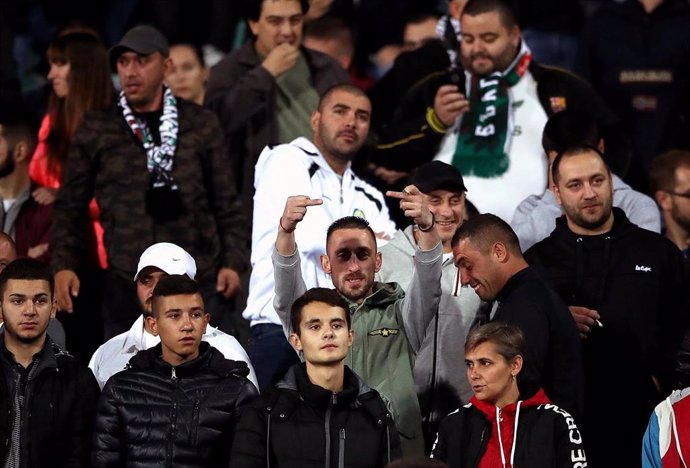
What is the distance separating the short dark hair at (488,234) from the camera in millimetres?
9195

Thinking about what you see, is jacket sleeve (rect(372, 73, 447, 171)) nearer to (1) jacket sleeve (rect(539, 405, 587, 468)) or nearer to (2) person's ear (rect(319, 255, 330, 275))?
(2) person's ear (rect(319, 255, 330, 275))

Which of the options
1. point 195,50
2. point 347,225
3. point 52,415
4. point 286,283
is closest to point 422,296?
point 347,225

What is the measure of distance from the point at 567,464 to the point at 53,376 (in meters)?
2.66

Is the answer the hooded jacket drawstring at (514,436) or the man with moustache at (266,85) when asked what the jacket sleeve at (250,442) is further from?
the man with moustache at (266,85)

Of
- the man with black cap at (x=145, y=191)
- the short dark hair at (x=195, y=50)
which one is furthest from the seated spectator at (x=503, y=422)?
the short dark hair at (x=195, y=50)

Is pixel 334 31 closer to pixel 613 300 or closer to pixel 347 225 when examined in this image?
pixel 347 225

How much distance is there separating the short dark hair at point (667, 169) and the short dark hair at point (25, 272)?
4255mm

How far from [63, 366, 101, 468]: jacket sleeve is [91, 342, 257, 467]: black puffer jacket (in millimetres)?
156

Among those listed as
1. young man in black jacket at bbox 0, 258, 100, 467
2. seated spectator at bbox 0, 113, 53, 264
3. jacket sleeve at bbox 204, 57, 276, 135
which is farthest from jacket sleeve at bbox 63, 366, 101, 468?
jacket sleeve at bbox 204, 57, 276, 135

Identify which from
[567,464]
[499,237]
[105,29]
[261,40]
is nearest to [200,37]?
[105,29]

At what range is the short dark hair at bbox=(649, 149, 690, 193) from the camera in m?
11.5

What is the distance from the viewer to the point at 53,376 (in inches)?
354

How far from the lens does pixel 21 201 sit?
38.2 ft

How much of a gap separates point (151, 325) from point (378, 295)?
1.23 meters
